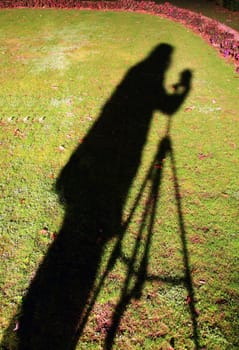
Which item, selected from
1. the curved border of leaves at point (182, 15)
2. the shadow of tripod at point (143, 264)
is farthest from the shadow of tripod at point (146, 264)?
the curved border of leaves at point (182, 15)

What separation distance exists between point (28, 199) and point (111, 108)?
3.34 meters

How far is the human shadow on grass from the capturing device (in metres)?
3.04

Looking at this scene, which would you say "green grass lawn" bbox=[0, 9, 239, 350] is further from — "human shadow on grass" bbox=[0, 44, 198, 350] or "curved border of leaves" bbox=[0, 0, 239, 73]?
"curved border of leaves" bbox=[0, 0, 239, 73]

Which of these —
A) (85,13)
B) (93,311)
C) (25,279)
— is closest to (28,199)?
(25,279)

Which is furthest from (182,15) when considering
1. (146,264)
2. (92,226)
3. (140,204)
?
(146,264)

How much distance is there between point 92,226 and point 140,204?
878mm

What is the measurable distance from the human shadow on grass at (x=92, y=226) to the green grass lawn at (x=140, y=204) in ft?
0.12

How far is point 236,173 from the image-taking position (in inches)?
193

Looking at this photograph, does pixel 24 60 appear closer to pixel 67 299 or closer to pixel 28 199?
pixel 28 199

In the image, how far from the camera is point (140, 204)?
4.34 metres

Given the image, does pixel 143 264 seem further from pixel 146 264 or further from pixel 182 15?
pixel 182 15

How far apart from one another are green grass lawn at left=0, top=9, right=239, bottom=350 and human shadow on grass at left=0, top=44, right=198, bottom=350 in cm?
4

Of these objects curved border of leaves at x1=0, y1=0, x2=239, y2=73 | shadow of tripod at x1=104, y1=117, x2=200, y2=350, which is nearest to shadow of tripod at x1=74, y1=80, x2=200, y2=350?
shadow of tripod at x1=104, y1=117, x2=200, y2=350

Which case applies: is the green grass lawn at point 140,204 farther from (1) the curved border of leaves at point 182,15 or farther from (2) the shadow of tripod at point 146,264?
(1) the curved border of leaves at point 182,15
